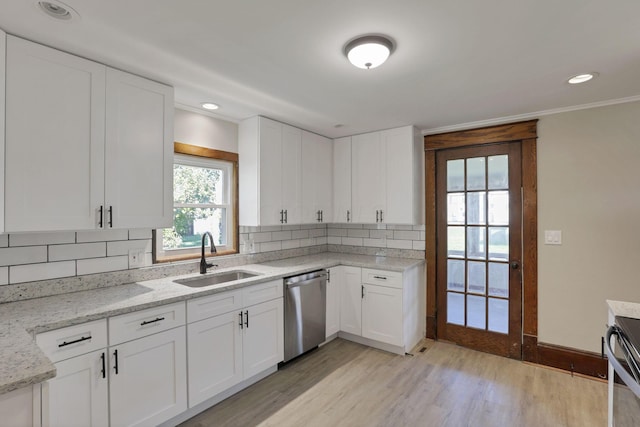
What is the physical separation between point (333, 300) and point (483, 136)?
2.40 meters

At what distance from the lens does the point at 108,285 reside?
2.29 meters

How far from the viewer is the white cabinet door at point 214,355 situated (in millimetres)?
2189

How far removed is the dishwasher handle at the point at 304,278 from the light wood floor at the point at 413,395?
2.54ft

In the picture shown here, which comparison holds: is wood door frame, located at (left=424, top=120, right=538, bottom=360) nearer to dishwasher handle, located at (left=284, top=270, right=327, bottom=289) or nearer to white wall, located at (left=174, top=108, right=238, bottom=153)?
dishwasher handle, located at (left=284, top=270, right=327, bottom=289)

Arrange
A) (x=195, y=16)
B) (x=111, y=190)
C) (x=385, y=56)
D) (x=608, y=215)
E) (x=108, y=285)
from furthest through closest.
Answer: (x=608, y=215), (x=108, y=285), (x=111, y=190), (x=385, y=56), (x=195, y=16)

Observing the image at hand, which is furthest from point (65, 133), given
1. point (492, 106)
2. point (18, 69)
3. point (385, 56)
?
point (492, 106)

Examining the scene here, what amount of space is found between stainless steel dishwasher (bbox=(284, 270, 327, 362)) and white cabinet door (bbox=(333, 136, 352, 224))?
920mm

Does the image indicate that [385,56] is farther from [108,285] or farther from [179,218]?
[108,285]

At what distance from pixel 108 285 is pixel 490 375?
329 centimetres

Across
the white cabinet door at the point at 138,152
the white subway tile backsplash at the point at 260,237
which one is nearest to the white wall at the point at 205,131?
the white cabinet door at the point at 138,152

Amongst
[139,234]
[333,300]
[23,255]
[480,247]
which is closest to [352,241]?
[333,300]

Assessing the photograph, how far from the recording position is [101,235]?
2289 millimetres

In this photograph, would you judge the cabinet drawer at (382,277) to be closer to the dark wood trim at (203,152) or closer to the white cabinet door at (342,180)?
the white cabinet door at (342,180)

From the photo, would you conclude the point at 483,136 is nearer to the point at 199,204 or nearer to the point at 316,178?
the point at 316,178
